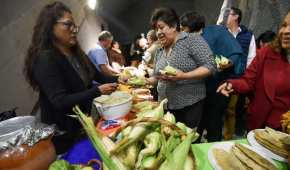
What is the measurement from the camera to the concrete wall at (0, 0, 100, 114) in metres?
3.86

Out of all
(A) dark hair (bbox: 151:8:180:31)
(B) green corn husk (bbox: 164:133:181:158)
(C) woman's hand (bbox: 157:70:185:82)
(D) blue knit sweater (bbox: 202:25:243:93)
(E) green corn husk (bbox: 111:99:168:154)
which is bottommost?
(B) green corn husk (bbox: 164:133:181:158)

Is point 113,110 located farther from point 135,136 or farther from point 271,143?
point 271,143

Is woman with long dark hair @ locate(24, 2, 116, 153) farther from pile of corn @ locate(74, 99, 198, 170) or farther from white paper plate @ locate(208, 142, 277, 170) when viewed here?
white paper plate @ locate(208, 142, 277, 170)

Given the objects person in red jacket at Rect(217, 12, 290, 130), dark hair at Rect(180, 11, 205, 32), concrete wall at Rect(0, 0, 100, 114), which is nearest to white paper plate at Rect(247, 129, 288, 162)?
person in red jacket at Rect(217, 12, 290, 130)

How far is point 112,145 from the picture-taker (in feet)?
4.92

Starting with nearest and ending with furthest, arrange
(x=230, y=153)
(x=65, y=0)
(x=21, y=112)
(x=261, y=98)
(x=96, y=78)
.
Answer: (x=230, y=153), (x=261, y=98), (x=96, y=78), (x=21, y=112), (x=65, y=0)

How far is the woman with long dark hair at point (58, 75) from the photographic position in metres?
2.08

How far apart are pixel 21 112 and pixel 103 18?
28.5 feet

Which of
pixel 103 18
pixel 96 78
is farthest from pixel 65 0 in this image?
pixel 103 18

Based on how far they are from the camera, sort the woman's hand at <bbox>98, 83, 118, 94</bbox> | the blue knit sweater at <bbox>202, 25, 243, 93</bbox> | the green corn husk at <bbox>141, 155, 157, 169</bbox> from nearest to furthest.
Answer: the green corn husk at <bbox>141, 155, 157, 169</bbox> < the woman's hand at <bbox>98, 83, 118, 94</bbox> < the blue knit sweater at <bbox>202, 25, 243, 93</bbox>

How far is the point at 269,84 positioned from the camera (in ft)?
7.48

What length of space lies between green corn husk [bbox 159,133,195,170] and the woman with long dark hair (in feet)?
3.18

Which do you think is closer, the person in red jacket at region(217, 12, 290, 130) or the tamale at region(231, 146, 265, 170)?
the tamale at region(231, 146, 265, 170)

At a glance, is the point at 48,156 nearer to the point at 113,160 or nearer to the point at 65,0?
the point at 113,160
